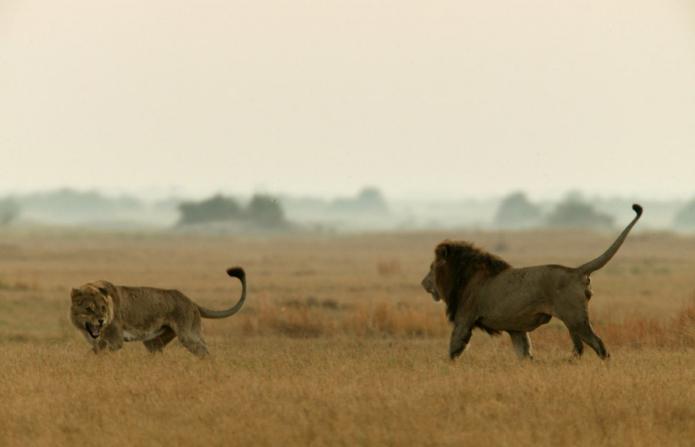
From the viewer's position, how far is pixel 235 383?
12.7m

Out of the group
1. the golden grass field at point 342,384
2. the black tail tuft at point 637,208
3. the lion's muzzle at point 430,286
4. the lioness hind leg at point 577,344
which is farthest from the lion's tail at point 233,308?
the black tail tuft at point 637,208

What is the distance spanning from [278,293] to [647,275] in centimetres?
1354

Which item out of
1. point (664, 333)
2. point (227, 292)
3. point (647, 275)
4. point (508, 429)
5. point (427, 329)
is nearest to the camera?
point (508, 429)

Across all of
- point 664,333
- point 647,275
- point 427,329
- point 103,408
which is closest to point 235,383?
point 103,408

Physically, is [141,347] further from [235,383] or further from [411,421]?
[411,421]

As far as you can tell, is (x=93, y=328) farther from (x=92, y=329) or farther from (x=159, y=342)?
(x=159, y=342)

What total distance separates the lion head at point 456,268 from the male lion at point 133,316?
6.70ft

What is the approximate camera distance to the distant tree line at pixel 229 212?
115938mm

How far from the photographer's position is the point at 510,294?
14.4m

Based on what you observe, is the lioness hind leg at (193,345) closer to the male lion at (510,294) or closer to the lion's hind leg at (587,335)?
the male lion at (510,294)

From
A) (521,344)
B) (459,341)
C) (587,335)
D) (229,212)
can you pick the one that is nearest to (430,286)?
(459,341)

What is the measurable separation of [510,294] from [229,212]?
10381cm

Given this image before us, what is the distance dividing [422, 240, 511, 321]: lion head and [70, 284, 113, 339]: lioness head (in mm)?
3332

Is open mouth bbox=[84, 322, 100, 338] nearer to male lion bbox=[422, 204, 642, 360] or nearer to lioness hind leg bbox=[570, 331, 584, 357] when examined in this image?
male lion bbox=[422, 204, 642, 360]
